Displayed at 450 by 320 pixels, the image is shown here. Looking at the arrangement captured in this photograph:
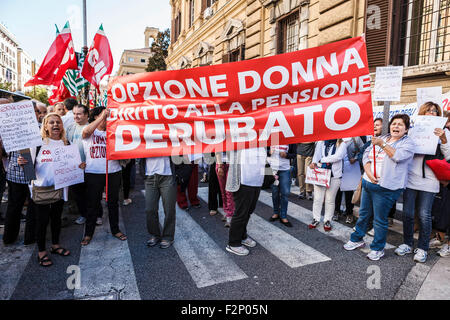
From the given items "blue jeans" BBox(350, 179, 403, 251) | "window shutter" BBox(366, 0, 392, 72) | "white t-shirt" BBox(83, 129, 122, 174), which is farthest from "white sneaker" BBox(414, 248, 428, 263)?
"window shutter" BBox(366, 0, 392, 72)

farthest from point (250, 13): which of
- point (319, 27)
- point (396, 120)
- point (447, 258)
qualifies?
point (447, 258)

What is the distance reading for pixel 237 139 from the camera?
12.2ft

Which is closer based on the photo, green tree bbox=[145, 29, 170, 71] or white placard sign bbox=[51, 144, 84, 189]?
white placard sign bbox=[51, 144, 84, 189]

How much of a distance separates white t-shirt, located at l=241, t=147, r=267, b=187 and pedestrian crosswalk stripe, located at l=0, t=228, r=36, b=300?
276cm

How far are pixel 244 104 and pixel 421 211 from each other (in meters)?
2.65

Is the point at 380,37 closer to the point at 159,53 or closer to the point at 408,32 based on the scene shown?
the point at 408,32

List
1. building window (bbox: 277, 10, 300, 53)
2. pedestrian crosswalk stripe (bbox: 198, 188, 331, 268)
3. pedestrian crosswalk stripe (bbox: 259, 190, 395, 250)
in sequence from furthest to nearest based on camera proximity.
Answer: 1. building window (bbox: 277, 10, 300, 53)
2. pedestrian crosswalk stripe (bbox: 259, 190, 395, 250)
3. pedestrian crosswalk stripe (bbox: 198, 188, 331, 268)

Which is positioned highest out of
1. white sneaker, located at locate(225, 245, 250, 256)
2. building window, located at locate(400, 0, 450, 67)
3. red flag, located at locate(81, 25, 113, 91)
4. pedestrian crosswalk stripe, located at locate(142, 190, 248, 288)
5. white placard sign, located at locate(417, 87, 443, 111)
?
building window, located at locate(400, 0, 450, 67)

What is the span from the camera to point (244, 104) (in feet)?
12.3

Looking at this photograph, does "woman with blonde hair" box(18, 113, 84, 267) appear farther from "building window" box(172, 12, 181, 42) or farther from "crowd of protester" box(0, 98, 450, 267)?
"building window" box(172, 12, 181, 42)

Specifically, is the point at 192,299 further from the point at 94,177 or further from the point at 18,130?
the point at 18,130

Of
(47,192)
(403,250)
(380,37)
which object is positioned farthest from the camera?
→ (380,37)

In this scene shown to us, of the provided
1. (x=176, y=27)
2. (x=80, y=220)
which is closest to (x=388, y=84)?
(x=80, y=220)

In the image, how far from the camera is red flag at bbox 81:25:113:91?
253 inches
